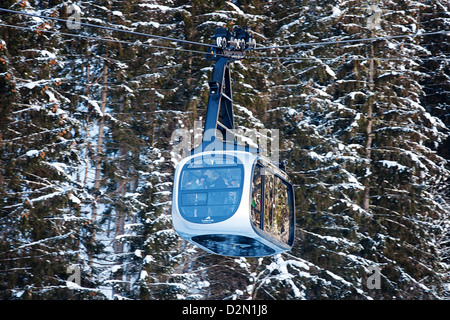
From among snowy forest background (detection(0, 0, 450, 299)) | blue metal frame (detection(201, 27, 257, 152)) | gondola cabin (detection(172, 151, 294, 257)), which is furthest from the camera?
snowy forest background (detection(0, 0, 450, 299))

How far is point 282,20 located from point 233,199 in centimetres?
1324

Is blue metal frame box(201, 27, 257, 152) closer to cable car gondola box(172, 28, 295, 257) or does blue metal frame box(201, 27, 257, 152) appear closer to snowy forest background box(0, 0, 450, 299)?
cable car gondola box(172, 28, 295, 257)

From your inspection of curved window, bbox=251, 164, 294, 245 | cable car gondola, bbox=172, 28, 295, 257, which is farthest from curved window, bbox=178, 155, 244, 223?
curved window, bbox=251, 164, 294, 245

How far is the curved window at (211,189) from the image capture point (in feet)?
34.0

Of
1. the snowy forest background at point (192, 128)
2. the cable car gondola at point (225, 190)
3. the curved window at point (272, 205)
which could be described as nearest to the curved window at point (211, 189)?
the cable car gondola at point (225, 190)

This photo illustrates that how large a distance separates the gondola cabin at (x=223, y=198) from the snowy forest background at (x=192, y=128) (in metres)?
8.34

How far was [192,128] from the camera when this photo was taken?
20.2 metres

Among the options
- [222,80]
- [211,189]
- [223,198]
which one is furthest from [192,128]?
[223,198]

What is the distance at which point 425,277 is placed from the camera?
2019 cm

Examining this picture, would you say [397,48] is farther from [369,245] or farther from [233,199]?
[233,199]

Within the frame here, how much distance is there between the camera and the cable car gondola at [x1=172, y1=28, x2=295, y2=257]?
10.3 metres

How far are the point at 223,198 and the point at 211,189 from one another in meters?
0.23
